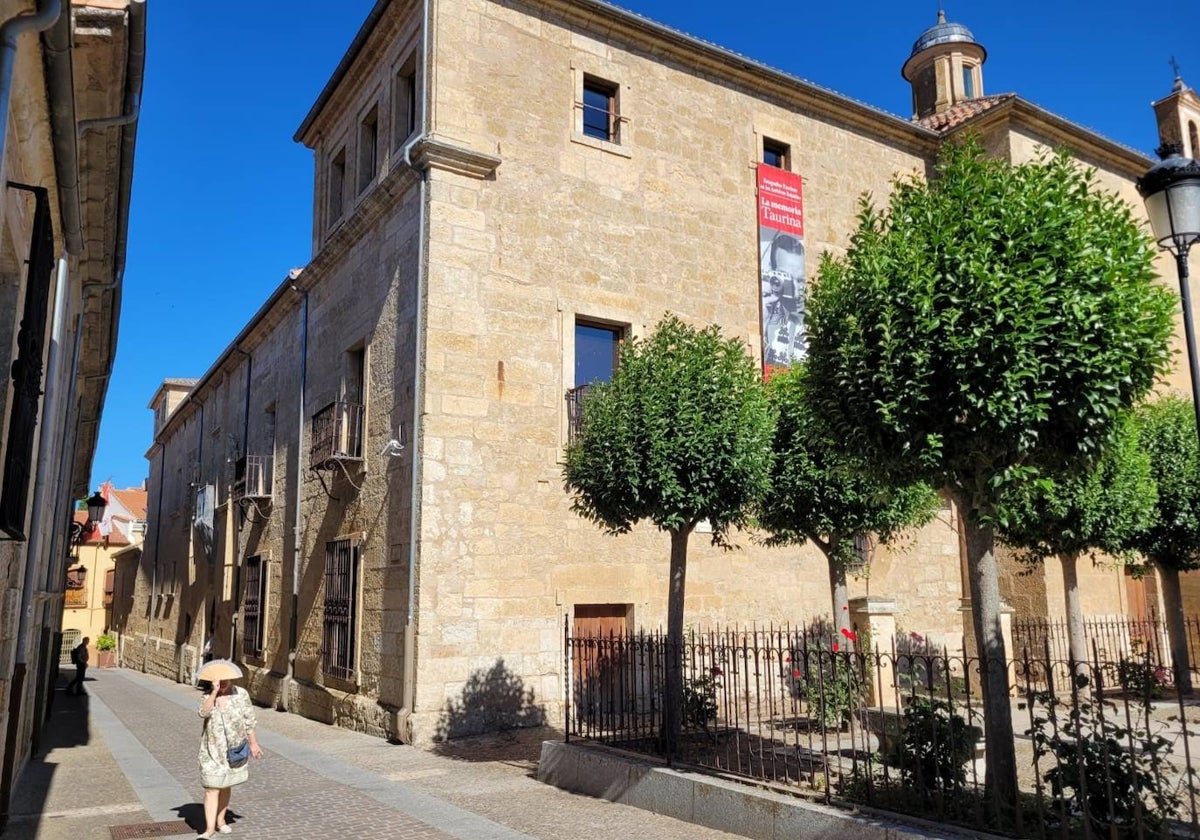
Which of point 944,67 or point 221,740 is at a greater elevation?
point 944,67

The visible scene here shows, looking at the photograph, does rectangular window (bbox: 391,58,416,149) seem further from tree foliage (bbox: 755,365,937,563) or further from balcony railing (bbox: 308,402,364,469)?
tree foliage (bbox: 755,365,937,563)

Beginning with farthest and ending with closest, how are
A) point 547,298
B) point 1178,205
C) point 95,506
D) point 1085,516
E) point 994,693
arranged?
point 95,506 → point 547,298 → point 1085,516 → point 994,693 → point 1178,205

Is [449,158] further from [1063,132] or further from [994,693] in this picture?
[1063,132]

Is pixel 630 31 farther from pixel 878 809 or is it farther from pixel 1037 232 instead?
pixel 878 809

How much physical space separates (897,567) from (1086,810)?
11.0 metres

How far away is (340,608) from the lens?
13828mm

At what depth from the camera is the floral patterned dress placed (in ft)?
22.7

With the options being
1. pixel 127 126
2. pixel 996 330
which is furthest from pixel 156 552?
pixel 996 330

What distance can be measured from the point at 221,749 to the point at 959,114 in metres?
18.0

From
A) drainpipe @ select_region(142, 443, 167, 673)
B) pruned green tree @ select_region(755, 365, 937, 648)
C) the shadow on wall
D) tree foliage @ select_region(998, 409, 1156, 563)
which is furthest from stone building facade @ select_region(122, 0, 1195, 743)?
drainpipe @ select_region(142, 443, 167, 673)

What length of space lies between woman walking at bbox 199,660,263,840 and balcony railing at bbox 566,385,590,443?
6281 mm

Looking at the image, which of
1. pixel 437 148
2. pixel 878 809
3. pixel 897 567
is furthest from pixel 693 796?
pixel 897 567

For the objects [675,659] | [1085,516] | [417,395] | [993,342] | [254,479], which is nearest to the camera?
[993,342]

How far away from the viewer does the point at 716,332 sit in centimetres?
964
